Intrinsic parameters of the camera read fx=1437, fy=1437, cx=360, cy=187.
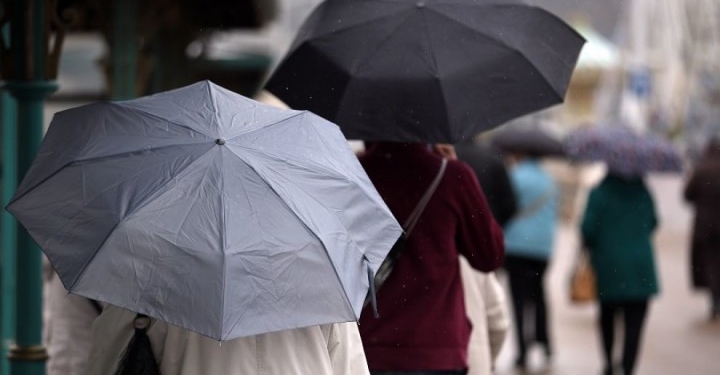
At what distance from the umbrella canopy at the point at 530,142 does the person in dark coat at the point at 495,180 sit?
1.88 meters

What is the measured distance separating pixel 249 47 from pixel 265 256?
1702 centimetres

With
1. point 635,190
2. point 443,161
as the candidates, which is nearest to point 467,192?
point 443,161

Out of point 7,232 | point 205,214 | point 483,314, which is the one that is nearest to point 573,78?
point 7,232

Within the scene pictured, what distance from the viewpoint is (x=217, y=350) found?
3.62 meters

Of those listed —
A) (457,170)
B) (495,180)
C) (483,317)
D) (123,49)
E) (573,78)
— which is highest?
(123,49)

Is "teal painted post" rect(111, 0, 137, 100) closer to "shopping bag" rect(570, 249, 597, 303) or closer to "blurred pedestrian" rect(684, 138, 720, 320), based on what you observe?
"shopping bag" rect(570, 249, 597, 303)

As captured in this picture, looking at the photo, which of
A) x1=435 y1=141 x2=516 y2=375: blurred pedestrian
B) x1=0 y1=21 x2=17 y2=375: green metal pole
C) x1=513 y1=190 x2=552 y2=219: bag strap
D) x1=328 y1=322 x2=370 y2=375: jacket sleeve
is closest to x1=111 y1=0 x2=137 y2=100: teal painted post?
x1=0 y1=21 x2=17 y2=375: green metal pole

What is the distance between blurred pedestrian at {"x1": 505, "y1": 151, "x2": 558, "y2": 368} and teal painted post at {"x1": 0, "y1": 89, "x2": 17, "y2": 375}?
4.09 meters

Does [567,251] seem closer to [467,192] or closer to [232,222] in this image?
[467,192]

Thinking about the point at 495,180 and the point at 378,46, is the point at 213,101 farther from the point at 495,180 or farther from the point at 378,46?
the point at 495,180

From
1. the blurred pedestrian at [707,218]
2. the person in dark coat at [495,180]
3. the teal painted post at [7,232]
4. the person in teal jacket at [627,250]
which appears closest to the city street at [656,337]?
the blurred pedestrian at [707,218]

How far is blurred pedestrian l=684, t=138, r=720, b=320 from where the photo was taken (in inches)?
504

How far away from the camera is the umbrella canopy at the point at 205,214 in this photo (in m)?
3.38

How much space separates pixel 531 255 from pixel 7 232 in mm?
4413
